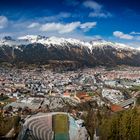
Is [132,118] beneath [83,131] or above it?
above

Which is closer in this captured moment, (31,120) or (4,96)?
(31,120)

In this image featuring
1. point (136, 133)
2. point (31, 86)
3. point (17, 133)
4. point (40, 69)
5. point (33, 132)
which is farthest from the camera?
point (40, 69)

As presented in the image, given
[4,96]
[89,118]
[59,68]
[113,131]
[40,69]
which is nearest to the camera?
[113,131]

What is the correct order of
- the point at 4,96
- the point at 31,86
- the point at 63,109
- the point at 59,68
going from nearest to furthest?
the point at 63,109 < the point at 4,96 < the point at 31,86 < the point at 59,68

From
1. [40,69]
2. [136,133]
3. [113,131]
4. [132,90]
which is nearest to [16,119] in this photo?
[113,131]

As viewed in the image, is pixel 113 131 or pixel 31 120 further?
pixel 31 120

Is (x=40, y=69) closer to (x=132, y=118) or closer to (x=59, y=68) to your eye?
(x=59, y=68)

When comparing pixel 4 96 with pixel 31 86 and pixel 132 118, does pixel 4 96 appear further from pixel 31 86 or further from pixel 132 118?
pixel 132 118

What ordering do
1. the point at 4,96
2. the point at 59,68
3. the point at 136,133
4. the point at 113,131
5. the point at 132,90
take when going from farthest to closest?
the point at 59,68, the point at 132,90, the point at 4,96, the point at 113,131, the point at 136,133


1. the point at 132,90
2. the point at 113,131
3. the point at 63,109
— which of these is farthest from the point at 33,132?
the point at 132,90
